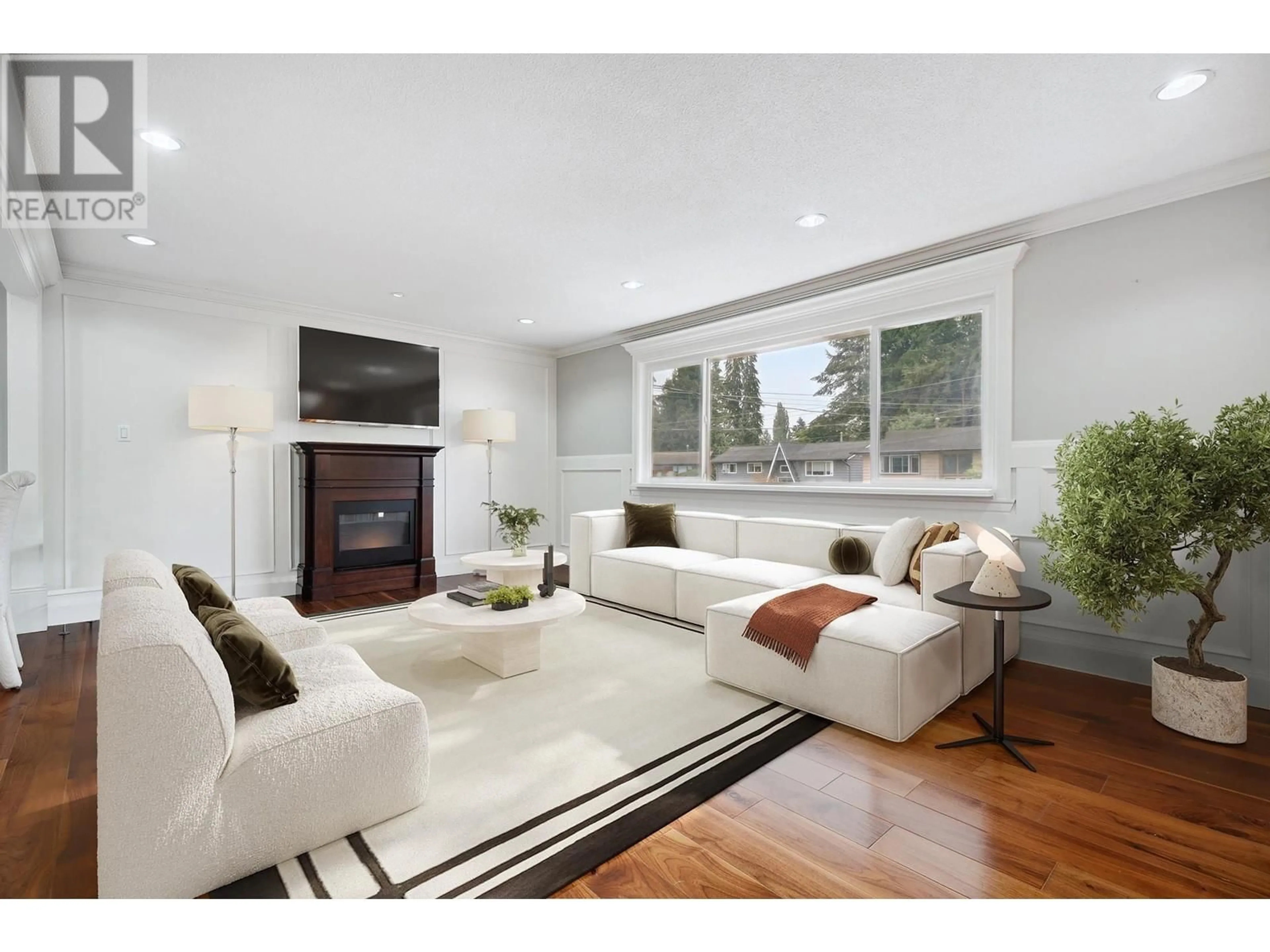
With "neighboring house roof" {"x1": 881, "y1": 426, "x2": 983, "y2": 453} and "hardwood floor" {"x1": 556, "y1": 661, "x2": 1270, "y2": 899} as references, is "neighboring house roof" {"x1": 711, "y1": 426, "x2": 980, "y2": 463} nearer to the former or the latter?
"neighboring house roof" {"x1": 881, "y1": 426, "x2": 983, "y2": 453}

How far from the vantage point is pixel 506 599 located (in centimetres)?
282

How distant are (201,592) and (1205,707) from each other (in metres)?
3.79

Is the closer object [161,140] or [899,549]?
[161,140]

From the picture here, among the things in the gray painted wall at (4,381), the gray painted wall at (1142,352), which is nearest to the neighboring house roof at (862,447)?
the gray painted wall at (1142,352)

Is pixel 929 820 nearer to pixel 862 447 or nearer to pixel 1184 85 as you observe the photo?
pixel 1184 85

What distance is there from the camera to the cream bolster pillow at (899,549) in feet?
10.7

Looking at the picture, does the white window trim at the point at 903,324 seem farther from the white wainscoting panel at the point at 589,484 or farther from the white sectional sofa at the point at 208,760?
the white sectional sofa at the point at 208,760

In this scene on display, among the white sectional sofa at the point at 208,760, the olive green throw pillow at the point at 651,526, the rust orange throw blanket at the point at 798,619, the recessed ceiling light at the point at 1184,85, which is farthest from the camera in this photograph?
the olive green throw pillow at the point at 651,526

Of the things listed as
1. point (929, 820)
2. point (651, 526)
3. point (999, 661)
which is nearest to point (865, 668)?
point (999, 661)

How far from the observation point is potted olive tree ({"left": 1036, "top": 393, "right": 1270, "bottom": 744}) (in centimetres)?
219

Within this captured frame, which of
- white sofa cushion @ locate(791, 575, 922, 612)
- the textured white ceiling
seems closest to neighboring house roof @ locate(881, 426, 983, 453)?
white sofa cushion @ locate(791, 575, 922, 612)

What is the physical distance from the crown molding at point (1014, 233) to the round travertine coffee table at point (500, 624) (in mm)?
2847

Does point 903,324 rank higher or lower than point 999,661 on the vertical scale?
higher
